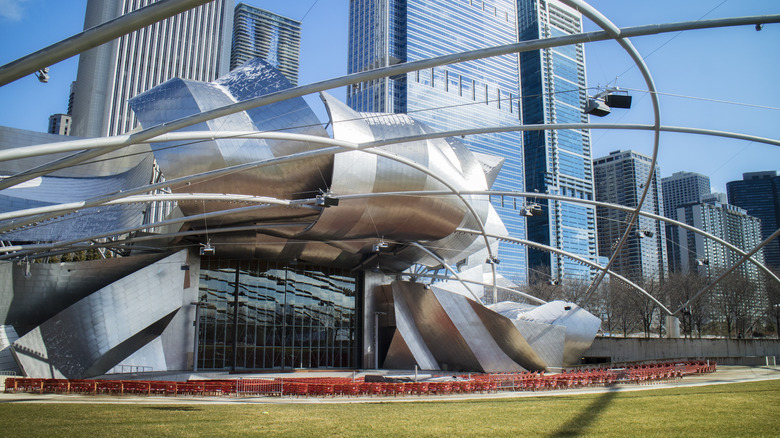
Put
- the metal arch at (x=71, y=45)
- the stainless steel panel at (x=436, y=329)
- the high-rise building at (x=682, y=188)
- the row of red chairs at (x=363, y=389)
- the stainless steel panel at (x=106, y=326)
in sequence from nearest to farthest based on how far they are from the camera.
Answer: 1. the metal arch at (x=71, y=45)
2. the row of red chairs at (x=363, y=389)
3. the stainless steel panel at (x=106, y=326)
4. the stainless steel panel at (x=436, y=329)
5. the high-rise building at (x=682, y=188)

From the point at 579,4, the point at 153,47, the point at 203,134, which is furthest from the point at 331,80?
the point at 153,47

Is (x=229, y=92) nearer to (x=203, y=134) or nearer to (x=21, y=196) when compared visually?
(x=21, y=196)

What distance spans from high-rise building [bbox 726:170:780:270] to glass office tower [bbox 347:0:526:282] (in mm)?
42973

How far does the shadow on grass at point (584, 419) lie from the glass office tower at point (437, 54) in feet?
272

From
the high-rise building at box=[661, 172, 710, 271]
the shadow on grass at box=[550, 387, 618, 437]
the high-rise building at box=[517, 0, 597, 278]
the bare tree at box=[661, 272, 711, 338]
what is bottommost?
the shadow on grass at box=[550, 387, 618, 437]

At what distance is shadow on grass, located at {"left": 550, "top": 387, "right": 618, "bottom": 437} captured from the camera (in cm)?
1225

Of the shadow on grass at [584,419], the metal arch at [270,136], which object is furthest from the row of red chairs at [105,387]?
the shadow on grass at [584,419]

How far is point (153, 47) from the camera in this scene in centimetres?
9425

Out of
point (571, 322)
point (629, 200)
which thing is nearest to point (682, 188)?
point (629, 200)

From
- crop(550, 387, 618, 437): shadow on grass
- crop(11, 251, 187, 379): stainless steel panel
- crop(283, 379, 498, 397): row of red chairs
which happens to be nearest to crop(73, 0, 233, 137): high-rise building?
crop(11, 251, 187, 379): stainless steel panel

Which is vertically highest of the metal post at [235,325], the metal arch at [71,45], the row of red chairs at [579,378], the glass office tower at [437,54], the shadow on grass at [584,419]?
the glass office tower at [437,54]

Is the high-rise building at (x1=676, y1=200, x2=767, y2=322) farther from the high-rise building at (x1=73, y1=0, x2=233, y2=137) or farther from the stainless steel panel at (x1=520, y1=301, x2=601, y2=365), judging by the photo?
the high-rise building at (x1=73, y1=0, x2=233, y2=137)

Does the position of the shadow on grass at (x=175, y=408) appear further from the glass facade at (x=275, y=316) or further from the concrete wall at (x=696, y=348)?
the concrete wall at (x=696, y=348)

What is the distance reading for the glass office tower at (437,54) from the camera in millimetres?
109812
